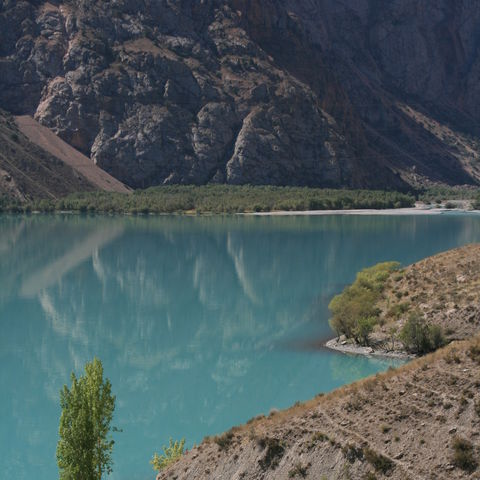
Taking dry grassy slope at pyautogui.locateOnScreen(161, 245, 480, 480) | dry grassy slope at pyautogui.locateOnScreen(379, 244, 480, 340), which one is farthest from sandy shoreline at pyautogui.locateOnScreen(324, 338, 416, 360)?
dry grassy slope at pyautogui.locateOnScreen(161, 245, 480, 480)

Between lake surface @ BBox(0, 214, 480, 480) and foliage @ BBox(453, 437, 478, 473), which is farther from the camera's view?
lake surface @ BBox(0, 214, 480, 480)

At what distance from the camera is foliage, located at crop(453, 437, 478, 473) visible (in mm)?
18734

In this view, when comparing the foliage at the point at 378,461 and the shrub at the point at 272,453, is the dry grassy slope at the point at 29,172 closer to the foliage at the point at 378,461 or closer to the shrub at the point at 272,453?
the shrub at the point at 272,453

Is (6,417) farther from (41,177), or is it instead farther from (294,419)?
(41,177)

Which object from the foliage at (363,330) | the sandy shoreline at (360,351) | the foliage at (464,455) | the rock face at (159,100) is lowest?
the sandy shoreline at (360,351)

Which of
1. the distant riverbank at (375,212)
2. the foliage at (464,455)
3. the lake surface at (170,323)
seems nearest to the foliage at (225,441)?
the foliage at (464,455)

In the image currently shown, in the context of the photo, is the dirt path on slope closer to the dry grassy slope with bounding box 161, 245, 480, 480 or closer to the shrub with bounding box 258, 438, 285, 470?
the dry grassy slope with bounding box 161, 245, 480, 480

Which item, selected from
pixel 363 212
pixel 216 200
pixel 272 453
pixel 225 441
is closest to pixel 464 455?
pixel 272 453

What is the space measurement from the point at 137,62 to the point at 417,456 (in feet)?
587

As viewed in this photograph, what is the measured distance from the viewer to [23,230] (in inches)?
4781

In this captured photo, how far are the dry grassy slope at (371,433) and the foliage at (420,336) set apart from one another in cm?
1748

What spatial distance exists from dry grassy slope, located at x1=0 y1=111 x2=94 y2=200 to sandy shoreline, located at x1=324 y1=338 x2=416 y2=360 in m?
123

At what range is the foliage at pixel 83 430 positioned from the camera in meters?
22.1

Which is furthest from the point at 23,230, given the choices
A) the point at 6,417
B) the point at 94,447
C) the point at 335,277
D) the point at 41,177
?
the point at 94,447
